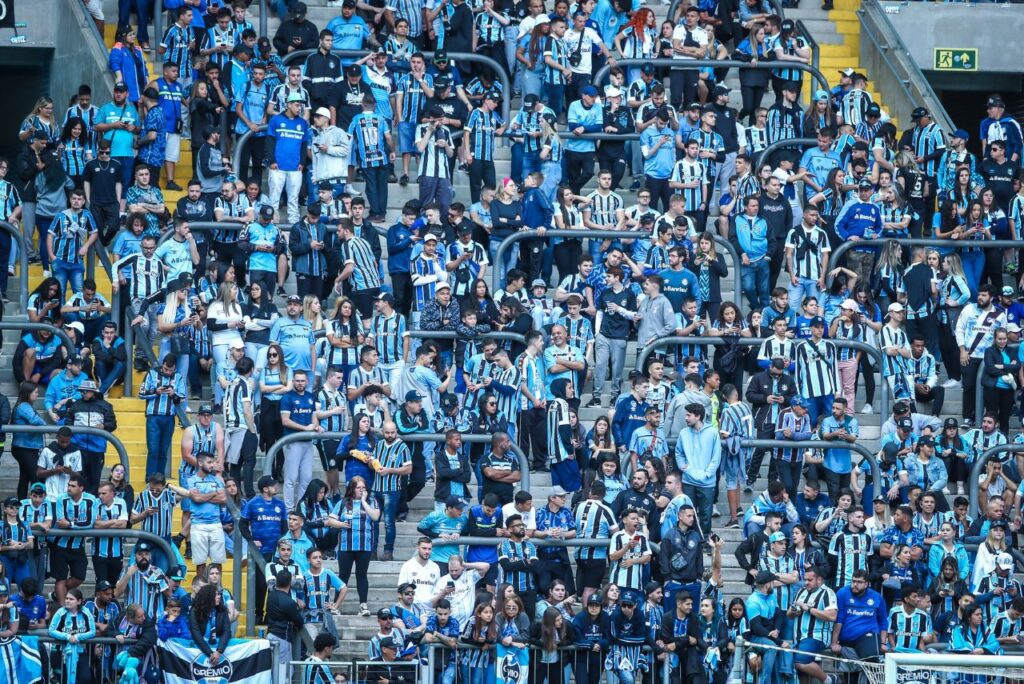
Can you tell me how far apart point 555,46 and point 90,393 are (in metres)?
7.22

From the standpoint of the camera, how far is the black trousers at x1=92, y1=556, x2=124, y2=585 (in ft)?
61.3

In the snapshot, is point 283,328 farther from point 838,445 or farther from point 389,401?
point 838,445

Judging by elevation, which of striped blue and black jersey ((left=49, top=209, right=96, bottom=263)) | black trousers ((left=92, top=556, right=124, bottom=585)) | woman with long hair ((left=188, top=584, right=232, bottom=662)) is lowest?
woman with long hair ((left=188, top=584, right=232, bottom=662))

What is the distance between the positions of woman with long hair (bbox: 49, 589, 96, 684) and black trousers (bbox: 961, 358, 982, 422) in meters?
9.46

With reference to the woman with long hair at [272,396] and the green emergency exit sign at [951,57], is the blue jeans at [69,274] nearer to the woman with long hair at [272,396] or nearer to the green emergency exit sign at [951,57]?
the woman with long hair at [272,396]

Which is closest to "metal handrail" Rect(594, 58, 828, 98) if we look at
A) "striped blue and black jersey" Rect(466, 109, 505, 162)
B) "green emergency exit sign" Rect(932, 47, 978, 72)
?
"striped blue and black jersey" Rect(466, 109, 505, 162)

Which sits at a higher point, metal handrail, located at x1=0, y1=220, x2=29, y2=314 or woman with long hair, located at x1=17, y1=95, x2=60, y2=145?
woman with long hair, located at x1=17, y1=95, x2=60, y2=145

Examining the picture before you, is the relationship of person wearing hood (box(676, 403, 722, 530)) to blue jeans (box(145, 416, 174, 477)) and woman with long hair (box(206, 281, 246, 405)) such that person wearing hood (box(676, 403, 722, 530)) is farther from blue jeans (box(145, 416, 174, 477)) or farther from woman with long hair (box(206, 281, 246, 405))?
blue jeans (box(145, 416, 174, 477))

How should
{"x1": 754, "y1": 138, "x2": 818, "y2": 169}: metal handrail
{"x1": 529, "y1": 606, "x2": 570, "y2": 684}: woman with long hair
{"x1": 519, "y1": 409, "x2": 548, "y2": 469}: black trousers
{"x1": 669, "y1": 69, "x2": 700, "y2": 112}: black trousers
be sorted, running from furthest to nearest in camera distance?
{"x1": 669, "y1": 69, "x2": 700, "y2": 112}: black trousers < {"x1": 754, "y1": 138, "x2": 818, "y2": 169}: metal handrail < {"x1": 519, "y1": 409, "x2": 548, "y2": 469}: black trousers < {"x1": 529, "y1": 606, "x2": 570, "y2": 684}: woman with long hair

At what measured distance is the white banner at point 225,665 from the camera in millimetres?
17078

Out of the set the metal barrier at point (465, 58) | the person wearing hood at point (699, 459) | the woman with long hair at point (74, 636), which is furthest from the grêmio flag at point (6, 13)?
the person wearing hood at point (699, 459)

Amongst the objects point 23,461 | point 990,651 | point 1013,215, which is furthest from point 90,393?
point 1013,215

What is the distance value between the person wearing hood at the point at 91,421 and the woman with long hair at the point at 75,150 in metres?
3.72

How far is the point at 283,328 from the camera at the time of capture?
20609 mm
